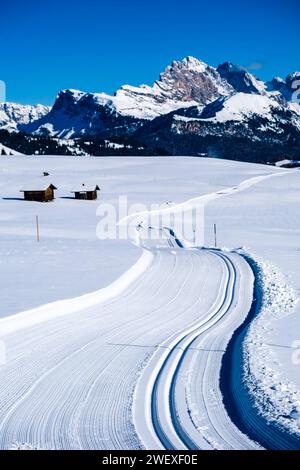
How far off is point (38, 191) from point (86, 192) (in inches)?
266

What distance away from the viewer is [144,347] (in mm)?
11859

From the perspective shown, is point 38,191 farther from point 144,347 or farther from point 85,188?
point 144,347

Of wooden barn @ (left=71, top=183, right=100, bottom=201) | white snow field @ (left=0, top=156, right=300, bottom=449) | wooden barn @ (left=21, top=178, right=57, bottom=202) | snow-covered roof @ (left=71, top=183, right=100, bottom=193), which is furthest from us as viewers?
wooden barn @ (left=71, top=183, right=100, bottom=201)

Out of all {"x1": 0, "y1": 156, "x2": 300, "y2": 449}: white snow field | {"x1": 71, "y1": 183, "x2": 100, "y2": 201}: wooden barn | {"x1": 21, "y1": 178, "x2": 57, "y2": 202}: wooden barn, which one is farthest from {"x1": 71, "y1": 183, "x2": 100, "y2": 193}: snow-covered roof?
{"x1": 0, "y1": 156, "x2": 300, "y2": 449}: white snow field

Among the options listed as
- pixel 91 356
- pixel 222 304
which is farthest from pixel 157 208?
pixel 91 356

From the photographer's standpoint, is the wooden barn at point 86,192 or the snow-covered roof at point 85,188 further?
the wooden barn at point 86,192

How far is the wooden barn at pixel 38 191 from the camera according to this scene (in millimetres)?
65606

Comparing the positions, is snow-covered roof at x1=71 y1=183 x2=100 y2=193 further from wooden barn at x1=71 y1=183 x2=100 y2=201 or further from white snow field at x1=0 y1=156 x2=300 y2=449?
white snow field at x1=0 y1=156 x2=300 y2=449

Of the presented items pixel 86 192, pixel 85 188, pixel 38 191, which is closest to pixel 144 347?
pixel 38 191

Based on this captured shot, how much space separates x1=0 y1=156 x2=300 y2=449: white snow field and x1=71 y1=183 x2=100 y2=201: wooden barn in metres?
34.7

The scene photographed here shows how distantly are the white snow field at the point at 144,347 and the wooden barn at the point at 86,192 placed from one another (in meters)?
34.7

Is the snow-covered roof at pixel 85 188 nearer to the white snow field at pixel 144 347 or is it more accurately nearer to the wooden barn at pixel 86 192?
the wooden barn at pixel 86 192

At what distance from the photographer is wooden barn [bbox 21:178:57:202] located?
2583 inches

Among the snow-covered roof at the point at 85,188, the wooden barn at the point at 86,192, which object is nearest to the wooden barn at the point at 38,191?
the snow-covered roof at the point at 85,188
